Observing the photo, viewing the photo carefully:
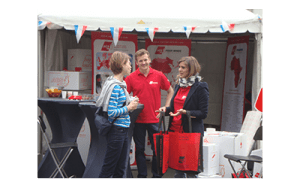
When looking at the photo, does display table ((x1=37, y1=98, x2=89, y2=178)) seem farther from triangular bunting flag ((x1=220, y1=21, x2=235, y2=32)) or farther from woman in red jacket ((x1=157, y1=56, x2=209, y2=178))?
triangular bunting flag ((x1=220, y1=21, x2=235, y2=32))

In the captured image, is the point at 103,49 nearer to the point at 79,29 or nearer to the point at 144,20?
the point at 79,29

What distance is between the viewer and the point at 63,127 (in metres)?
5.30

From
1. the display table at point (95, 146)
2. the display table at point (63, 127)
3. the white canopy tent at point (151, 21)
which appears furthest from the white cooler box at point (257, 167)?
the display table at point (63, 127)

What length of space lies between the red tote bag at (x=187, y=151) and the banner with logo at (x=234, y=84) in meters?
3.18

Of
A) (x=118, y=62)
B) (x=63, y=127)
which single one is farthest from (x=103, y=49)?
(x=118, y=62)

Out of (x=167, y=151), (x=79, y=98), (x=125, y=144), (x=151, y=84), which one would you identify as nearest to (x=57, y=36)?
(x=79, y=98)

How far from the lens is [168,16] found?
18.5 feet

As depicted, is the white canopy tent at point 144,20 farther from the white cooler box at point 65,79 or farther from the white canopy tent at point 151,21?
the white cooler box at point 65,79

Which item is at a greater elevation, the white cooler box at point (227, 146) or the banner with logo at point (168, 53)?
the banner with logo at point (168, 53)

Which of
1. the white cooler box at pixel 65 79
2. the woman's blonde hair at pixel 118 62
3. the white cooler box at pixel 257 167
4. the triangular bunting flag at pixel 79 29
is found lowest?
the white cooler box at pixel 257 167

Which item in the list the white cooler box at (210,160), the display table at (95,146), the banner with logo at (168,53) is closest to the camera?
the display table at (95,146)

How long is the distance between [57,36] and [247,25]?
3.14 meters

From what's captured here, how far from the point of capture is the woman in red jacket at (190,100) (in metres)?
4.31

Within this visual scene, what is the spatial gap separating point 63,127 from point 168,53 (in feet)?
8.32
